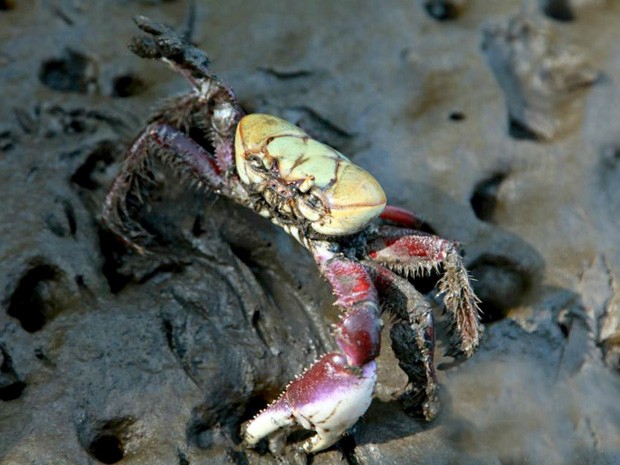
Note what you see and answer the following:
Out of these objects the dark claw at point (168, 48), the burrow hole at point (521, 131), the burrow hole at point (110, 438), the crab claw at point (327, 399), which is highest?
the dark claw at point (168, 48)

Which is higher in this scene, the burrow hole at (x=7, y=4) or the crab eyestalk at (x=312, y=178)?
the crab eyestalk at (x=312, y=178)

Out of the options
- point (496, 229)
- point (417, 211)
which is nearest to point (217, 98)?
point (417, 211)

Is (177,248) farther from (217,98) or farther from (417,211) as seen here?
(417,211)

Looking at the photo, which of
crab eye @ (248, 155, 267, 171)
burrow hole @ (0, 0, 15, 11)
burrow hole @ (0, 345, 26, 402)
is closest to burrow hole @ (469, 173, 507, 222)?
crab eye @ (248, 155, 267, 171)

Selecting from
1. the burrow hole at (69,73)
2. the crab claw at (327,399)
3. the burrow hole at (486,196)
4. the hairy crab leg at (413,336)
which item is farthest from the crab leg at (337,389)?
the burrow hole at (69,73)

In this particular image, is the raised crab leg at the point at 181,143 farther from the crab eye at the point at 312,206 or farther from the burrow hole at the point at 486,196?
the burrow hole at the point at 486,196

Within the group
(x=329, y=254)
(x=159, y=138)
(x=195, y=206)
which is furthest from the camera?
(x=195, y=206)
